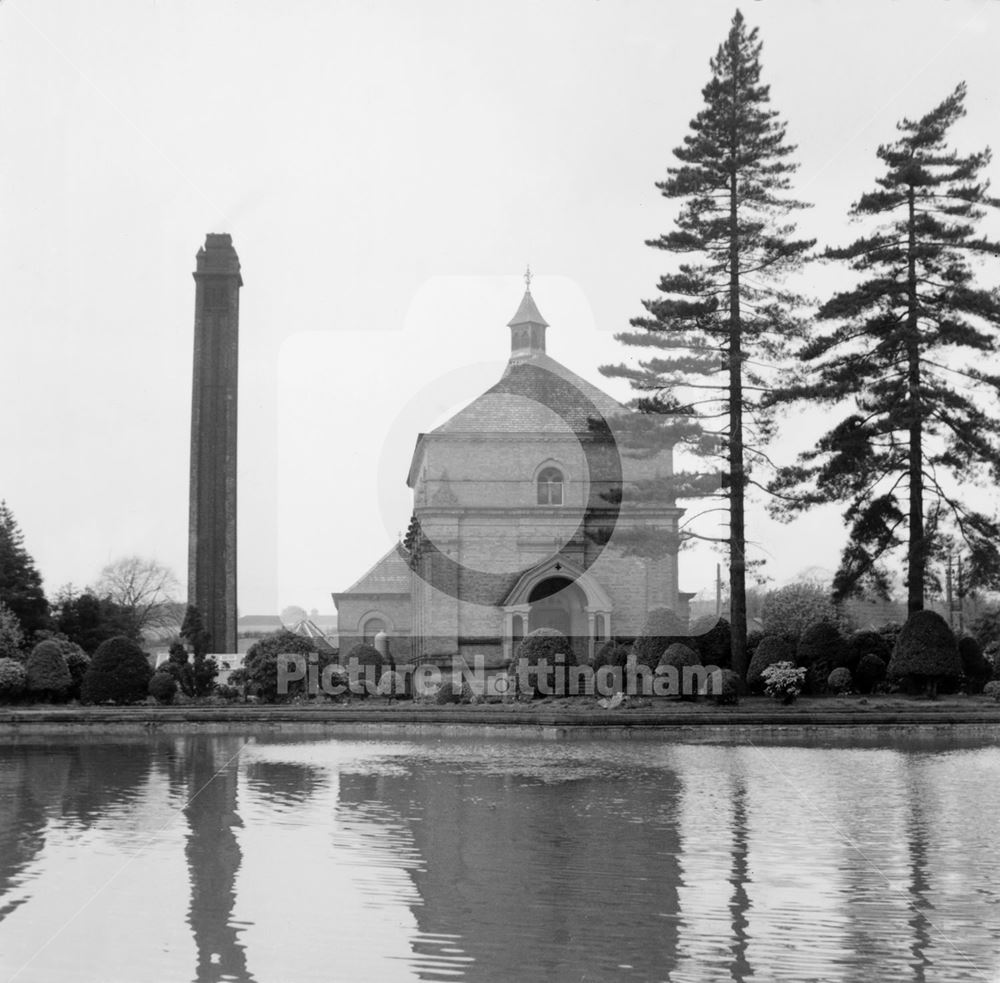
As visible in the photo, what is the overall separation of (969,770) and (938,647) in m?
12.1

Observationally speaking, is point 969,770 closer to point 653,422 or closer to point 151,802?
point 151,802

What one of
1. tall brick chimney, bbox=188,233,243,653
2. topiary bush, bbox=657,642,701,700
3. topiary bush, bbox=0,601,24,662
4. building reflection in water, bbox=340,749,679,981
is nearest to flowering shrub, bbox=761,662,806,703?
topiary bush, bbox=657,642,701,700

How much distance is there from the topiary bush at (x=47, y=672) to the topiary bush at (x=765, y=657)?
59.4ft

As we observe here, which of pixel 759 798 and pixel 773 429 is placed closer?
pixel 759 798

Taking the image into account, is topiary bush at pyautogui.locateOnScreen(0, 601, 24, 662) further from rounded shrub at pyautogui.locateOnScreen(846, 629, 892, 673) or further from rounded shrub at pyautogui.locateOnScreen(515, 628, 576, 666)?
rounded shrub at pyautogui.locateOnScreen(846, 629, 892, 673)

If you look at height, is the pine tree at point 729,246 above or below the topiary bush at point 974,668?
above

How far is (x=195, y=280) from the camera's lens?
54438mm

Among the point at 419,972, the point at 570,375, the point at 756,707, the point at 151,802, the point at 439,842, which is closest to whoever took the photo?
the point at 419,972

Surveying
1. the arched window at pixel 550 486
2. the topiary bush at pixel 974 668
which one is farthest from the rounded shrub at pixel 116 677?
the topiary bush at pixel 974 668

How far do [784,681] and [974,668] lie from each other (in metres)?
5.42

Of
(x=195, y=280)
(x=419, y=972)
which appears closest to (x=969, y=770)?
(x=419, y=972)

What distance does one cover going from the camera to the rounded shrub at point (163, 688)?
105 ft

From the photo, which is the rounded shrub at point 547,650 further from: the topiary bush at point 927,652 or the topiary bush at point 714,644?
the topiary bush at point 927,652

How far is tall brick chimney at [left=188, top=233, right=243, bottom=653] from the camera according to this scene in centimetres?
5359
